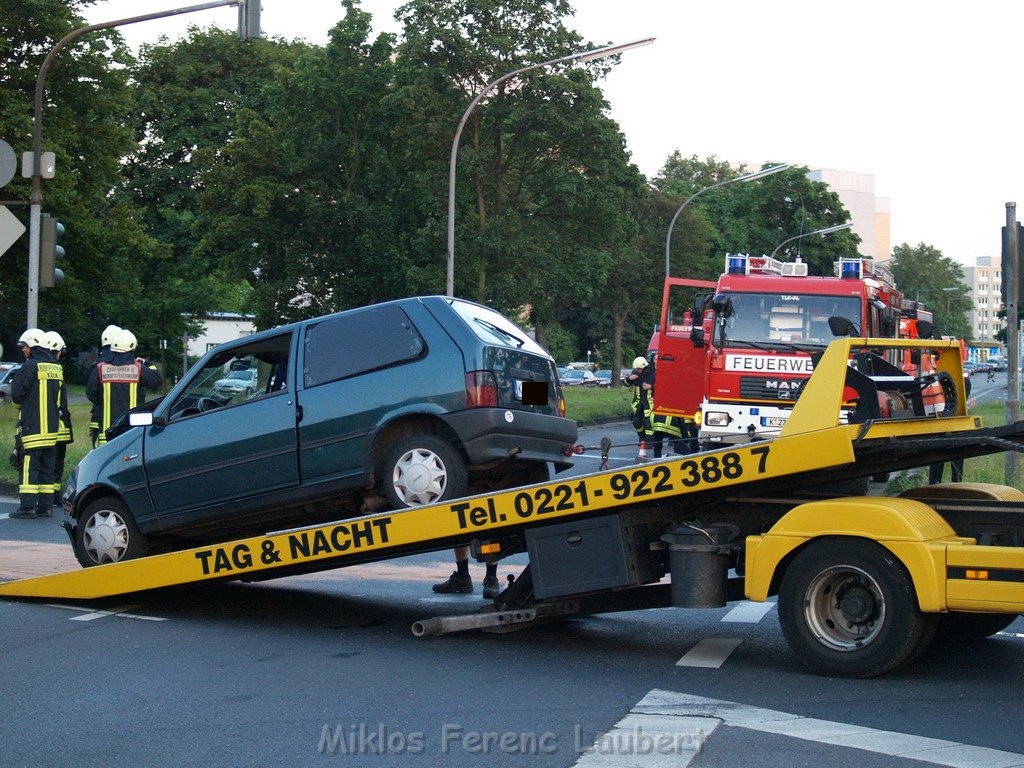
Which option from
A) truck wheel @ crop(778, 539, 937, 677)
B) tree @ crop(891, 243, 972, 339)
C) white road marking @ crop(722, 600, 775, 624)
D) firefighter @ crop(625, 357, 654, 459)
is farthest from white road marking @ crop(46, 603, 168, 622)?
tree @ crop(891, 243, 972, 339)

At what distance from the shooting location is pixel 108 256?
38.9 m

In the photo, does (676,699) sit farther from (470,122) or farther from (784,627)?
(470,122)

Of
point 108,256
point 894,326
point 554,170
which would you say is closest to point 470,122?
point 554,170

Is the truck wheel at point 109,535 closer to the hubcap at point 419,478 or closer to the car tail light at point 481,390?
the hubcap at point 419,478

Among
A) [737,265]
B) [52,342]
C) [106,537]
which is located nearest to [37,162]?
[52,342]

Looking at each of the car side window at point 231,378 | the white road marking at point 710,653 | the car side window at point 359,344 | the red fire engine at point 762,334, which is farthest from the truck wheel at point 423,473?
the red fire engine at point 762,334

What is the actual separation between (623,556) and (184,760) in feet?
9.05

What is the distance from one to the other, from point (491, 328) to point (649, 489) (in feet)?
6.36

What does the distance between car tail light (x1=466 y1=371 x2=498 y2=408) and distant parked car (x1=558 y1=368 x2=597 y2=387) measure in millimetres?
59583

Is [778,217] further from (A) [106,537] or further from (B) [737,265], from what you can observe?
(A) [106,537]

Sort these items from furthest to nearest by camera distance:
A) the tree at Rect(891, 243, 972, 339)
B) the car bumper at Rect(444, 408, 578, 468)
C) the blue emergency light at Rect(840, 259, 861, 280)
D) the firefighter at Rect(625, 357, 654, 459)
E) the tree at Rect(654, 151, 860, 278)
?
the tree at Rect(891, 243, 972, 339) → the tree at Rect(654, 151, 860, 278) → the firefighter at Rect(625, 357, 654, 459) → the blue emergency light at Rect(840, 259, 861, 280) → the car bumper at Rect(444, 408, 578, 468)

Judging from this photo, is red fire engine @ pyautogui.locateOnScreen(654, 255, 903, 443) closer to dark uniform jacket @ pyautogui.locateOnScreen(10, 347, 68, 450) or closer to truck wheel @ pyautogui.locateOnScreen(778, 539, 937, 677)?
dark uniform jacket @ pyautogui.locateOnScreen(10, 347, 68, 450)

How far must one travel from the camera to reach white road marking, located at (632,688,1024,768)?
16.9ft

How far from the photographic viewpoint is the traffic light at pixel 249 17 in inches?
636
